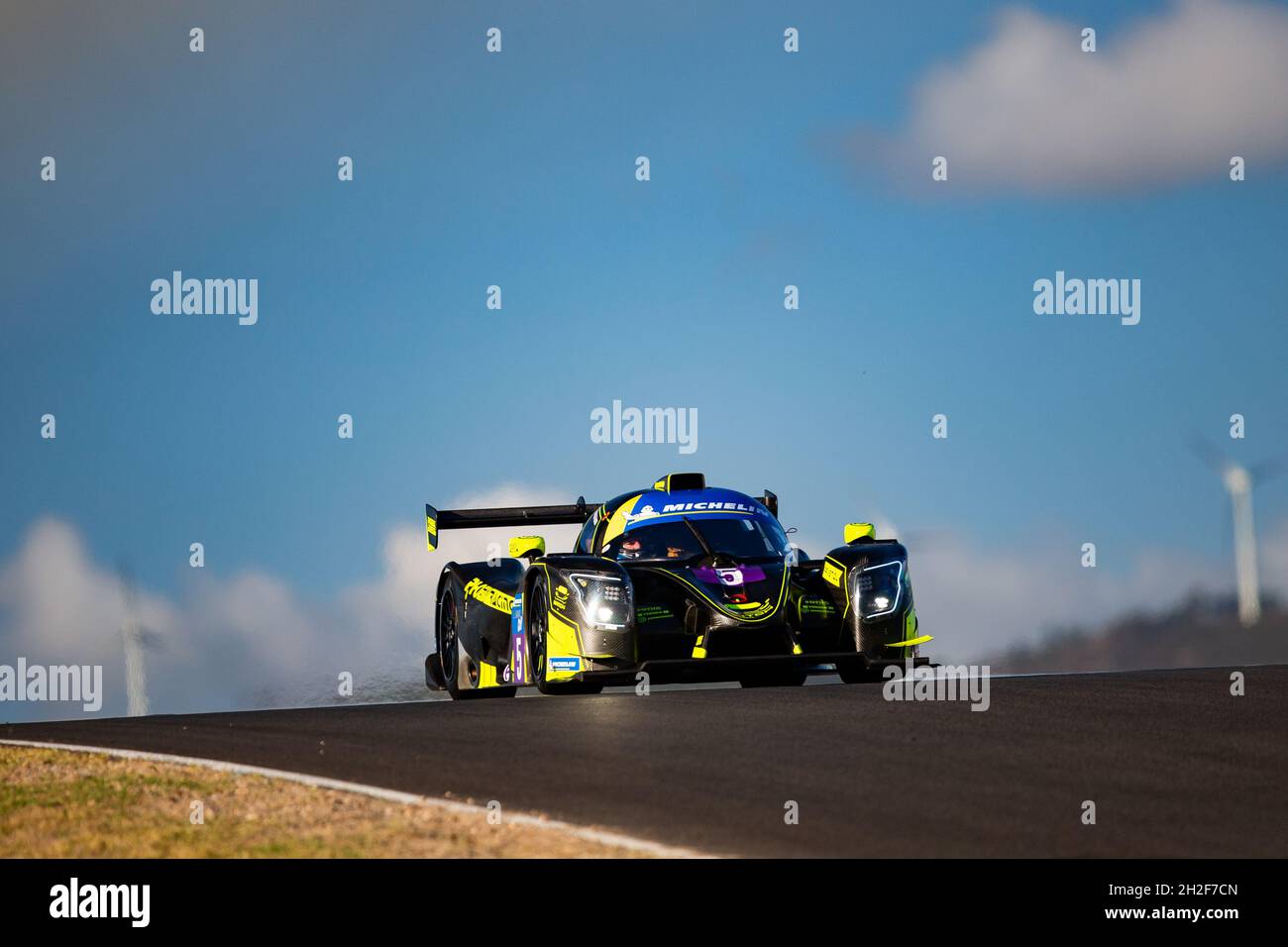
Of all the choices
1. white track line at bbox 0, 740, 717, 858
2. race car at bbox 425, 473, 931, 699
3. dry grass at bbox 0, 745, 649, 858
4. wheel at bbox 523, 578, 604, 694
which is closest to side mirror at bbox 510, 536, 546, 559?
race car at bbox 425, 473, 931, 699

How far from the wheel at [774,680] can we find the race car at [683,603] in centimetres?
5

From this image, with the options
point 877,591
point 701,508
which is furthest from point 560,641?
point 877,591

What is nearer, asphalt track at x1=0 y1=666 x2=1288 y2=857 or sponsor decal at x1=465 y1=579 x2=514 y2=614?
asphalt track at x1=0 y1=666 x2=1288 y2=857

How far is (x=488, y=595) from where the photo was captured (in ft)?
55.3

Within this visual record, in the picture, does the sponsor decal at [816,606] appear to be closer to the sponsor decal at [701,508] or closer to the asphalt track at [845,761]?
the asphalt track at [845,761]

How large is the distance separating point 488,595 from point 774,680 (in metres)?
3.12

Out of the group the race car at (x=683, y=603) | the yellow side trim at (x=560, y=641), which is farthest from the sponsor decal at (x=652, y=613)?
the yellow side trim at (x=560, y=641)

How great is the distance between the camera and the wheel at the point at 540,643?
1498 centimetres

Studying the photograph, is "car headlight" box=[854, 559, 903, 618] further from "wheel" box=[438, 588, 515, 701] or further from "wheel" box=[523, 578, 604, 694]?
"wheel" box=[438, 588, 515, 701]

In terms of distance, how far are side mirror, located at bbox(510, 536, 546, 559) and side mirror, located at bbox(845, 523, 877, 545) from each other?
9.92 feet

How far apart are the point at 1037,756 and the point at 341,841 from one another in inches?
152

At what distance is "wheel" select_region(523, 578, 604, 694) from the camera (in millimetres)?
14984
